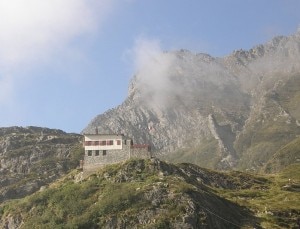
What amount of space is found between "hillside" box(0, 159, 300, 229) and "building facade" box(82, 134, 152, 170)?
464 centimetres

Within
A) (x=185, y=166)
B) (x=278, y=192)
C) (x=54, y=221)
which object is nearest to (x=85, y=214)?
(x=54, y=221)

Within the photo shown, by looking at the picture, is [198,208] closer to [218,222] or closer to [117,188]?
[218,222]

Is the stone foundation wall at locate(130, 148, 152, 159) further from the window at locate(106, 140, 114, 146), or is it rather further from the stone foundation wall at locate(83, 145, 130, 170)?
the window at locate(106, 140, 114, 146)

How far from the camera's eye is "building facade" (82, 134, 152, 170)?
145 m

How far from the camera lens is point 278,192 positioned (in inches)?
7210

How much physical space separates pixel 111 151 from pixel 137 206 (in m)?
30.0

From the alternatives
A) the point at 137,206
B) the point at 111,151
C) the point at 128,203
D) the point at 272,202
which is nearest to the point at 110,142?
the point at 111,151

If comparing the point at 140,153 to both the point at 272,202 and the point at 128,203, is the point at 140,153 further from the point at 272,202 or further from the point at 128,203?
the point at 272,202

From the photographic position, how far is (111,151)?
146250 mm

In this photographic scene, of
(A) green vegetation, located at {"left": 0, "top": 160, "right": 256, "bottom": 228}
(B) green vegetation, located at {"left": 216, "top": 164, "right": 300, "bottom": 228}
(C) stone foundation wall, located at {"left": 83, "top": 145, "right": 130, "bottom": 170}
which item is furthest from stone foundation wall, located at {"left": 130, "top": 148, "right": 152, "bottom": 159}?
(B) green vegetation, located at {"left": 216, "top": 164, "right": 300, "bottom": 228}

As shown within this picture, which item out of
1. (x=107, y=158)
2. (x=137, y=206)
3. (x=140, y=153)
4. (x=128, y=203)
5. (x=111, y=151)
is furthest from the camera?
(x=111, y=151)

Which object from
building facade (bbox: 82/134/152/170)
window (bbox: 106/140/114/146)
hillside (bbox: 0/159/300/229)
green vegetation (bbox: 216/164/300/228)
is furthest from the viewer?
window (bbox: 106/140/114/146)

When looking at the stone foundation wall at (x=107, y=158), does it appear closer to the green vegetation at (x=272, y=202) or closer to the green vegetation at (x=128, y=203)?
the green vegetation at (x=128, y=203)

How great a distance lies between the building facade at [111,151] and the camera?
145250mm
